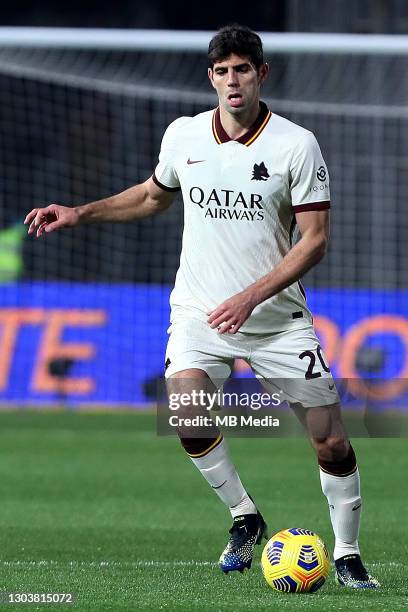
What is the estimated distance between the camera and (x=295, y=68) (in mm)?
19953

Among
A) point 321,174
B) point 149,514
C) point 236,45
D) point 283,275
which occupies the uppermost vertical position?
point 236,45

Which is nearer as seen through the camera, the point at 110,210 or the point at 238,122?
the point at 238,122

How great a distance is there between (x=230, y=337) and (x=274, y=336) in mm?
208

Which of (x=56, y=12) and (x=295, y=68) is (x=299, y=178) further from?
(x=56, y=12)

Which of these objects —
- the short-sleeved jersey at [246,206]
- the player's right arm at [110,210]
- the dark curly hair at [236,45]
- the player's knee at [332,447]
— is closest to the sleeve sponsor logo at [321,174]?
the short-sleeved jersey at [246,206]

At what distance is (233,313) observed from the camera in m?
6.34

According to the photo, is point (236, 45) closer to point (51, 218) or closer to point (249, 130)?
point (249, 130)

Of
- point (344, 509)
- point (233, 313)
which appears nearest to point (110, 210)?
point (233, 313)

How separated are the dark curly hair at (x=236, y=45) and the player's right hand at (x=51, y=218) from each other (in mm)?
1041

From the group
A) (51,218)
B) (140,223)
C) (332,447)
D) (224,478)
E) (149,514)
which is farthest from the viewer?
(140,223)

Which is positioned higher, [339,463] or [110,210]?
[110,210]

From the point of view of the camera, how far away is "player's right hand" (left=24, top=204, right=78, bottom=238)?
6.93 m

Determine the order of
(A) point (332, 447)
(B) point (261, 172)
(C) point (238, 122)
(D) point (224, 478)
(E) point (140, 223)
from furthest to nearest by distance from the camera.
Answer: (E) point (140, 223)
(D) point (224, 478)
(C) point (238, 122)
(B) point (261, 172)
(A) point (332, 447)

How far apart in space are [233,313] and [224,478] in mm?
955
